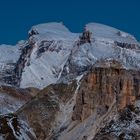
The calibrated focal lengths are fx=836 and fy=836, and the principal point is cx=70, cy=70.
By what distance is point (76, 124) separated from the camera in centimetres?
16550

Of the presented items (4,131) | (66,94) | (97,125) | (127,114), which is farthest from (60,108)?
(127,114)

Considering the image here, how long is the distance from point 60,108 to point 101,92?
1835cm

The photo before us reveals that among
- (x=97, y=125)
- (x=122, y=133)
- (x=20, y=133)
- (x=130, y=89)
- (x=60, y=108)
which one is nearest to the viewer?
(x=122, y=133)

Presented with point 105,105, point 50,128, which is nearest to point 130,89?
point 105,105

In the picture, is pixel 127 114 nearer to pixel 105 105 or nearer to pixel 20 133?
pixel 105 105

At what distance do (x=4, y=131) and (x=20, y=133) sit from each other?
4.77 m

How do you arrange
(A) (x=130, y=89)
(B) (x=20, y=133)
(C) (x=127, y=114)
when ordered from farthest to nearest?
(B) (x=20, y=133)
(A) (x=130, y=89)
(C) (x=127, y=114)

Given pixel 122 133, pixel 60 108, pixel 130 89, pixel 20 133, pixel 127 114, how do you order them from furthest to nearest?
pixel 60 108, pixel 20 133, pixel 130 89, pixel 127 114, pixel 122 133

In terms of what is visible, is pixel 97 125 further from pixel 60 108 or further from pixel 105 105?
pixel 60 108

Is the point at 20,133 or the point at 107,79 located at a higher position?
the point at 107,79

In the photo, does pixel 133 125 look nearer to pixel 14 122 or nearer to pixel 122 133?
pixel 122 133

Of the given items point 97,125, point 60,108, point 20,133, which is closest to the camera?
point 97,125

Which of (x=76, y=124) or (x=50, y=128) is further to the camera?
(x=50, y=128)

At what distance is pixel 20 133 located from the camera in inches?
6801
